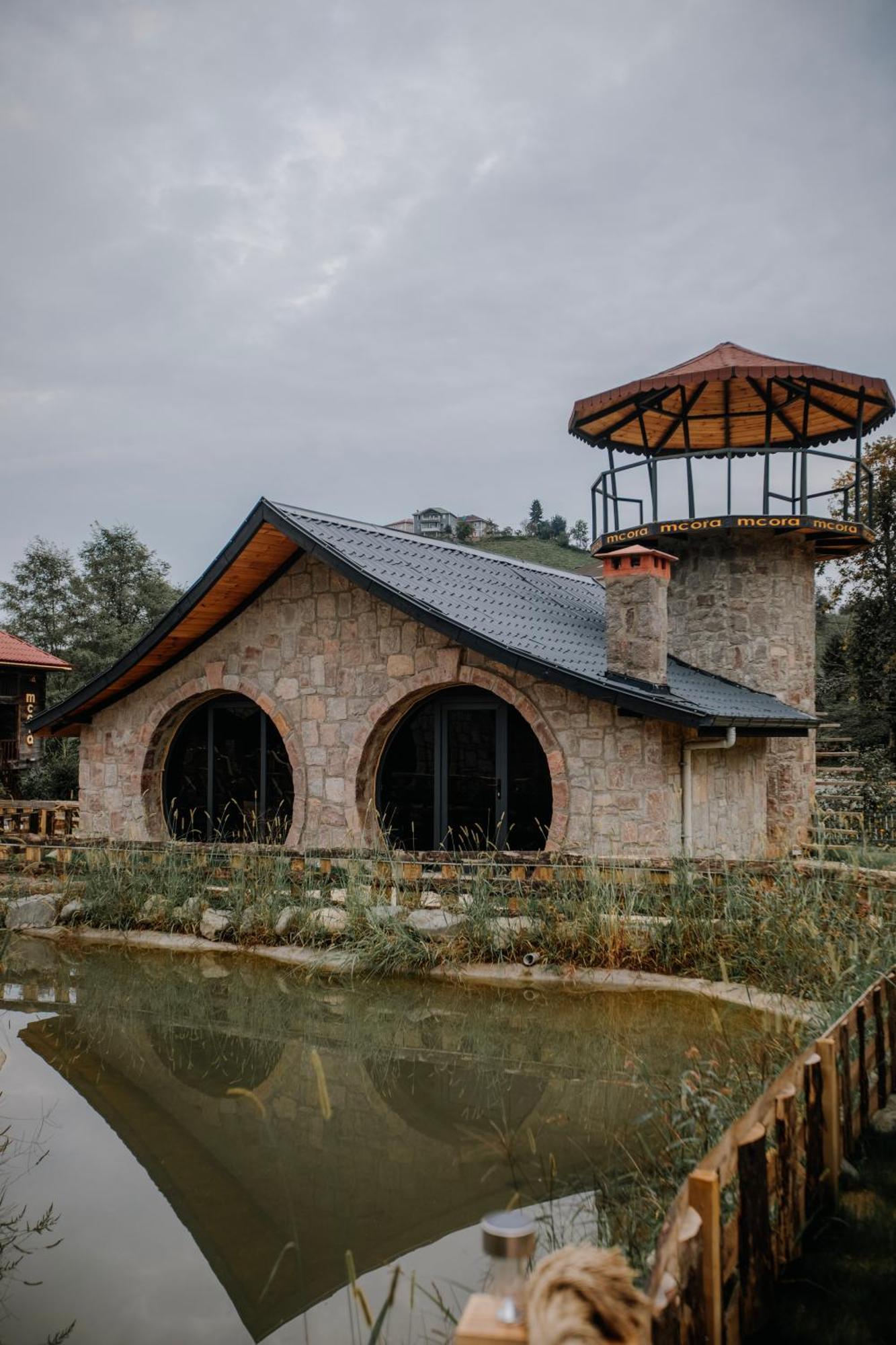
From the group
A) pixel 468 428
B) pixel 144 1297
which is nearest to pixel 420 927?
pixel 144 1297

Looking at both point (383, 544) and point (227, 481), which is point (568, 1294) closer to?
point (383, 544)

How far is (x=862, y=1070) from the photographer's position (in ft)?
13.8

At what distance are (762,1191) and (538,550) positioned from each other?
62.8 m

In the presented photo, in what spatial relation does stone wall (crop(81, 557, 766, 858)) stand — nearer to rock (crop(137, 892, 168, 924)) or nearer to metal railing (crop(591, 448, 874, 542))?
rock (crop(137, 892, 168, 924))

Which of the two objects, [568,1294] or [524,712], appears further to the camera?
[524,712]

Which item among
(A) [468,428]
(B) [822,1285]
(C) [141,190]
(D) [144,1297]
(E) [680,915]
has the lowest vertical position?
(D) [144,1297]

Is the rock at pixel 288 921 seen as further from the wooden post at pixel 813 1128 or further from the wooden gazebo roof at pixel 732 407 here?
the wooden gazebo roof at pixel 732 407

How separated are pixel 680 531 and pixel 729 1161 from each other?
11.7 metres

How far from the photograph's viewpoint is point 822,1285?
3248mm

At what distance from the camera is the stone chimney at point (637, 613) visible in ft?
36.2

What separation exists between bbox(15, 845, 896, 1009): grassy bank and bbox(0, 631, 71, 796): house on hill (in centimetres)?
1689

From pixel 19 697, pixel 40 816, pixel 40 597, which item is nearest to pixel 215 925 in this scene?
pixel 40 816

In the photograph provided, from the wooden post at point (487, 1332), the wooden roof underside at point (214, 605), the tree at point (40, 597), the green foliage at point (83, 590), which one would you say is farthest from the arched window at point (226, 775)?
the tree at point (40, 597)

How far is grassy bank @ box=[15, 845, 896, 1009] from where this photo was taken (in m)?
6.71
